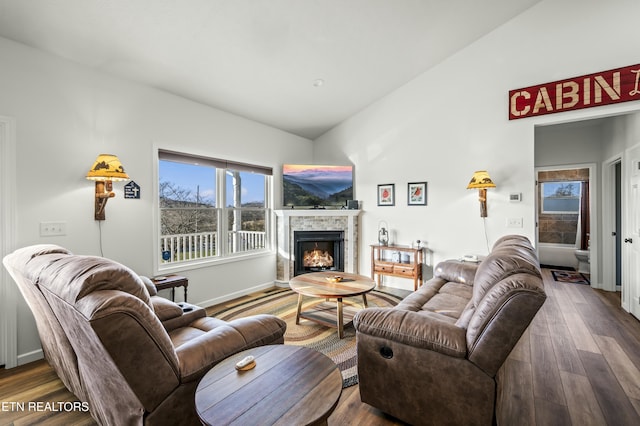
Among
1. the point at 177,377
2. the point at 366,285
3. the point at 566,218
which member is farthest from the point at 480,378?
the point at 566,218

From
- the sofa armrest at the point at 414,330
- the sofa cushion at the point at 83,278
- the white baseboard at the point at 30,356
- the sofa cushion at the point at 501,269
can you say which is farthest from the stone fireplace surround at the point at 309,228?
the sofa cushion at the point at 83,278

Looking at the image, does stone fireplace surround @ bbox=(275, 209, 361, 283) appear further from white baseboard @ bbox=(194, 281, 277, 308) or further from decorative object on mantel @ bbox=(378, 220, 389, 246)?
decorative object on mantel @ bbox=(378, 220, 389, 246)

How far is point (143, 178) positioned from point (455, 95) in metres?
4.18

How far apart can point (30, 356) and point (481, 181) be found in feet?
16.3

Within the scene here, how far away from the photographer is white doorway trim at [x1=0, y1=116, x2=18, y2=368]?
2.42m

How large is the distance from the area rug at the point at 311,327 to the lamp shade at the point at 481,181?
6.14 feet

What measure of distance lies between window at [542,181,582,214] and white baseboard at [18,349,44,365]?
9.14m

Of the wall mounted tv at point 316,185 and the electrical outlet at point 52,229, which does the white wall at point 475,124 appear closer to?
the wall mounted tv at point 316,185

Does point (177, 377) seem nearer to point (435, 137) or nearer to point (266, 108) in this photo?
point (266, 108)

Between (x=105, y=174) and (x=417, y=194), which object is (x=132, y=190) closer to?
(x=105, y=174)

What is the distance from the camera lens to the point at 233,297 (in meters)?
4.21

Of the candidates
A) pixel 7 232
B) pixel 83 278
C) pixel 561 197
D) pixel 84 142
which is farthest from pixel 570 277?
pixel 7 232

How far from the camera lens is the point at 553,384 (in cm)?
222

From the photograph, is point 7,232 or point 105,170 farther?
point 105,170
